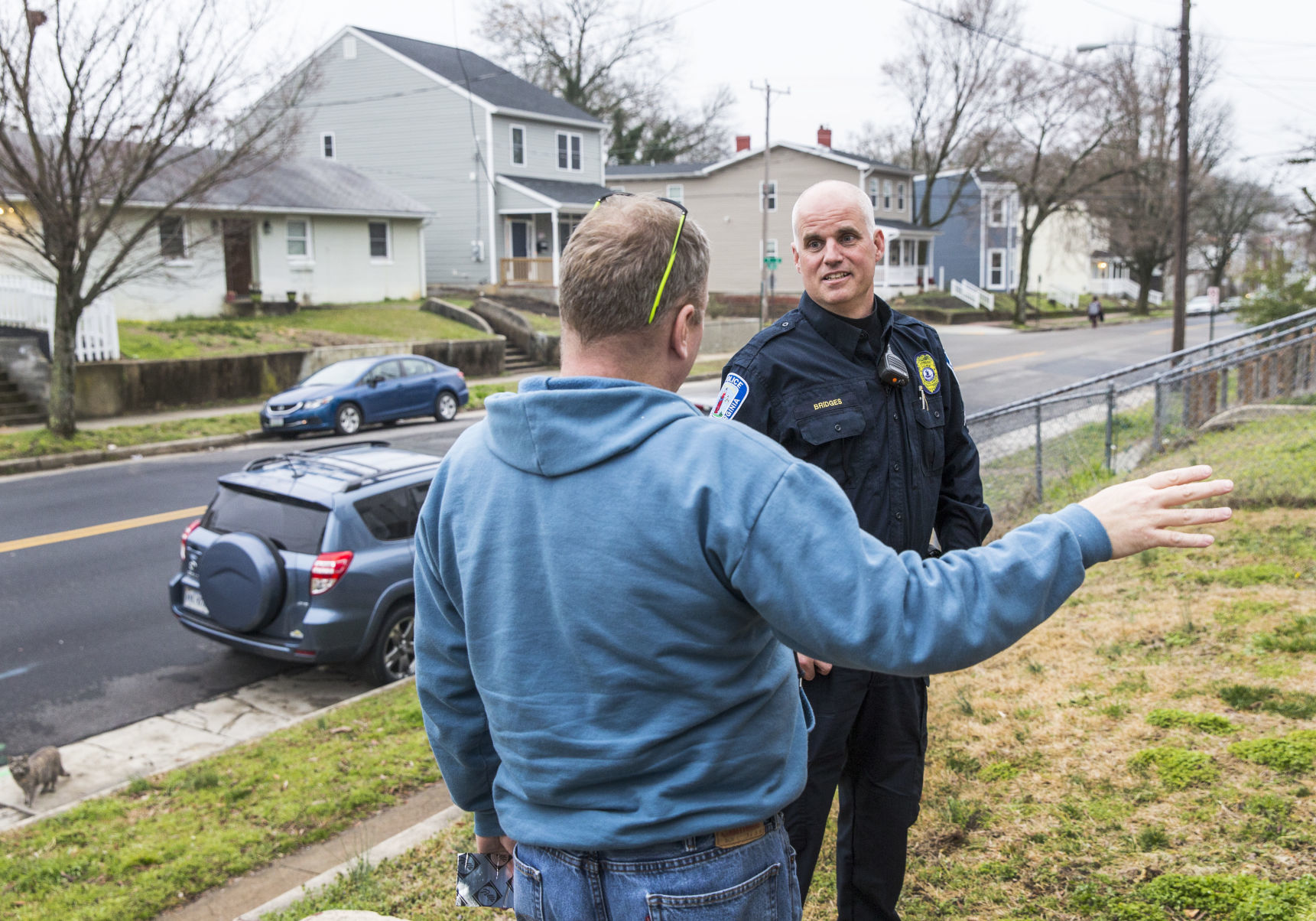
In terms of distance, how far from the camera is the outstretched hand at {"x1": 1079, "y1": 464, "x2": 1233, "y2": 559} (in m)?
1.66

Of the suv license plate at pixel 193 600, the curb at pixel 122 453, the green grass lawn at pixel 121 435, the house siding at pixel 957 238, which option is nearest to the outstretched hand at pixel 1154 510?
the suv license plate at pixel 193 600

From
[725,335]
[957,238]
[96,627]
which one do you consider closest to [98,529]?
[96,627]

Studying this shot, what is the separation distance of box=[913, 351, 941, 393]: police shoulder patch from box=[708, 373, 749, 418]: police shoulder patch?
0.51 metres

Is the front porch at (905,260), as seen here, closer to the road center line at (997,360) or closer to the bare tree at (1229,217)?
the road center line at (997,360)

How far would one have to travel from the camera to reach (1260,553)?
6.66m

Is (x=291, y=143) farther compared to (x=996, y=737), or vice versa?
(x=291, y=143)

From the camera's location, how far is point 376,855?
438cm

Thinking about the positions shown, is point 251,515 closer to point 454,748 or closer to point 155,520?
point 155,520

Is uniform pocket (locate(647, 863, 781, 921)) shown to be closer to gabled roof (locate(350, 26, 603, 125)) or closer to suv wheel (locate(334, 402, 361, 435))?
suv wheel (locate(334, 402, 361, 435))

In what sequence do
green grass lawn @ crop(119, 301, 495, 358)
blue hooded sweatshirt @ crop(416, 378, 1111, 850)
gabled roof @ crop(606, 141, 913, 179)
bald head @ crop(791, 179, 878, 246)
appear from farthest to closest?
gabled roof @ crop(606, 141, 913, 179) → green grass lawn @ crop(119, 301, 495, 358) → bald head @ crop(791, 179, 878, 246) → blue hooded sweatshirt @ crop(416, 378, 1111, 850)

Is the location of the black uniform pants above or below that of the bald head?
below

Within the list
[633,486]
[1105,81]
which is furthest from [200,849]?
[1105,81]

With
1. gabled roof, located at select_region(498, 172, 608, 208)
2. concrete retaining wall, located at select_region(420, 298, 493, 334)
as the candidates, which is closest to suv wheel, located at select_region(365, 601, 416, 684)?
concrete retaining wall, located at select_region(420, 298, 493, 334)

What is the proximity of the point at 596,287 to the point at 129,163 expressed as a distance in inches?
674
